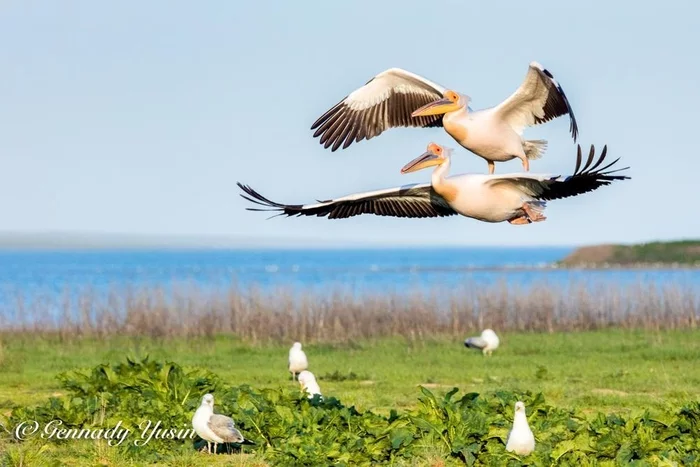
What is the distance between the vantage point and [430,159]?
15.8 feet

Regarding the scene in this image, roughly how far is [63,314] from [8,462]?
11675mm

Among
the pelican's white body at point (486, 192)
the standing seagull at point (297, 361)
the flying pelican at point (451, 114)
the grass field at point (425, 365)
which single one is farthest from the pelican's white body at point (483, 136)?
the standing seagull at point (297, 361)

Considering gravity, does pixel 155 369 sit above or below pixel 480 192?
below

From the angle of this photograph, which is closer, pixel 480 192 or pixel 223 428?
pixel 480 192

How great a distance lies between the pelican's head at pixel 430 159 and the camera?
4801 mm

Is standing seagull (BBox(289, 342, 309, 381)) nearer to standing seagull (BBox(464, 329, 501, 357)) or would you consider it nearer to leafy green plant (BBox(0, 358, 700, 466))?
standing seagull (BBox(464, 329, 501, 357))

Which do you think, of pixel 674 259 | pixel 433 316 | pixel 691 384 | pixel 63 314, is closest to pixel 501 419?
pixel 691 384

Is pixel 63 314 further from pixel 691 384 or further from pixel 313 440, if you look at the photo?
pixel 313 440

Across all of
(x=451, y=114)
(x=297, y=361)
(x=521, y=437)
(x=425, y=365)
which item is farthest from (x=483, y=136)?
(x=425, y=365)

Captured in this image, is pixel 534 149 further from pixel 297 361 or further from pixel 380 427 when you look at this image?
pixel 297 361

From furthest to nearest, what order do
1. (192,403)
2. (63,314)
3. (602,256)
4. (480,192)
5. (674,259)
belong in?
(602,256)
(674,259)
(63,314)
(192,403)
(480,192)

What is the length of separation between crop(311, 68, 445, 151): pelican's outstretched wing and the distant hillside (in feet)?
200

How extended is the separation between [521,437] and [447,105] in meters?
3.25

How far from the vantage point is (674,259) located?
67.4 m
